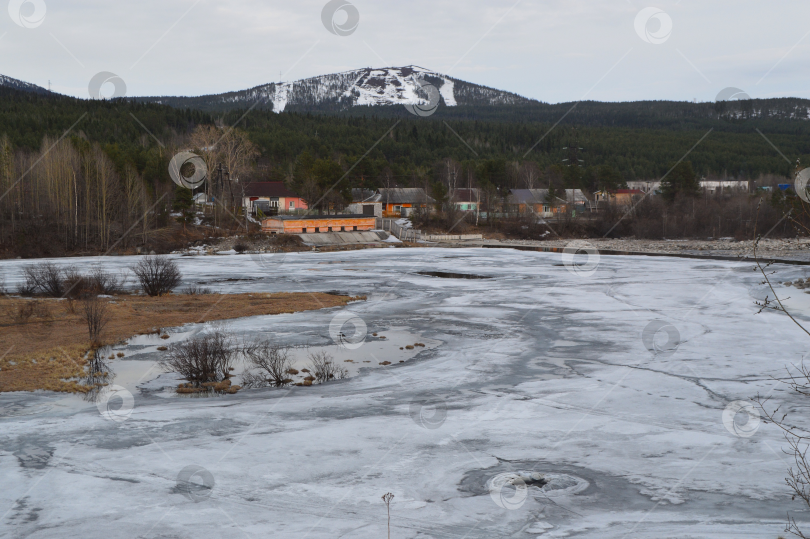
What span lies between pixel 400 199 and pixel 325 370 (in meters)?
88.0

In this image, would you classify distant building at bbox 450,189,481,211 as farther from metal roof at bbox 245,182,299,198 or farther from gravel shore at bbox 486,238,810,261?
metal roof at bbox 245,182,299,198

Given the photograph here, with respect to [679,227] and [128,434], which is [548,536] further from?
[679,227]

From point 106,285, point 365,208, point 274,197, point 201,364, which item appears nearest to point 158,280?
point 106,285

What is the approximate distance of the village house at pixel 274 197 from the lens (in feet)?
315

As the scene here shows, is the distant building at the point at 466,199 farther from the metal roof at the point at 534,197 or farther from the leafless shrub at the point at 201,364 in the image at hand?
the leafless shrub at the point at 201,364

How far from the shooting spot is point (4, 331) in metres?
21.9

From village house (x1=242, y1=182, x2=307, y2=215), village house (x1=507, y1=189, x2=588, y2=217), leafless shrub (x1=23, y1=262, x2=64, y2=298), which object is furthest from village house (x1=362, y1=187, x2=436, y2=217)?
leafless shrub (x1=23, y1=262, x2=64, y2=298)

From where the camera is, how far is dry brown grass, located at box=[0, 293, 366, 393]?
15778 millimetres

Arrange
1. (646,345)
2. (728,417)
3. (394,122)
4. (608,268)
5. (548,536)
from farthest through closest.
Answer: (394,122)
(608,268)
(646,345)
(728,417)
(548,536)

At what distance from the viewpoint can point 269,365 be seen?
1630cm

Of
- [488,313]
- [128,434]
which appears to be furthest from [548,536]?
Result: [488,313]

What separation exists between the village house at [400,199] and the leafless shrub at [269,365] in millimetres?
83155

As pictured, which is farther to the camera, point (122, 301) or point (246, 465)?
point (122, 301)

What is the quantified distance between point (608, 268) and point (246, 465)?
38.9 meters
